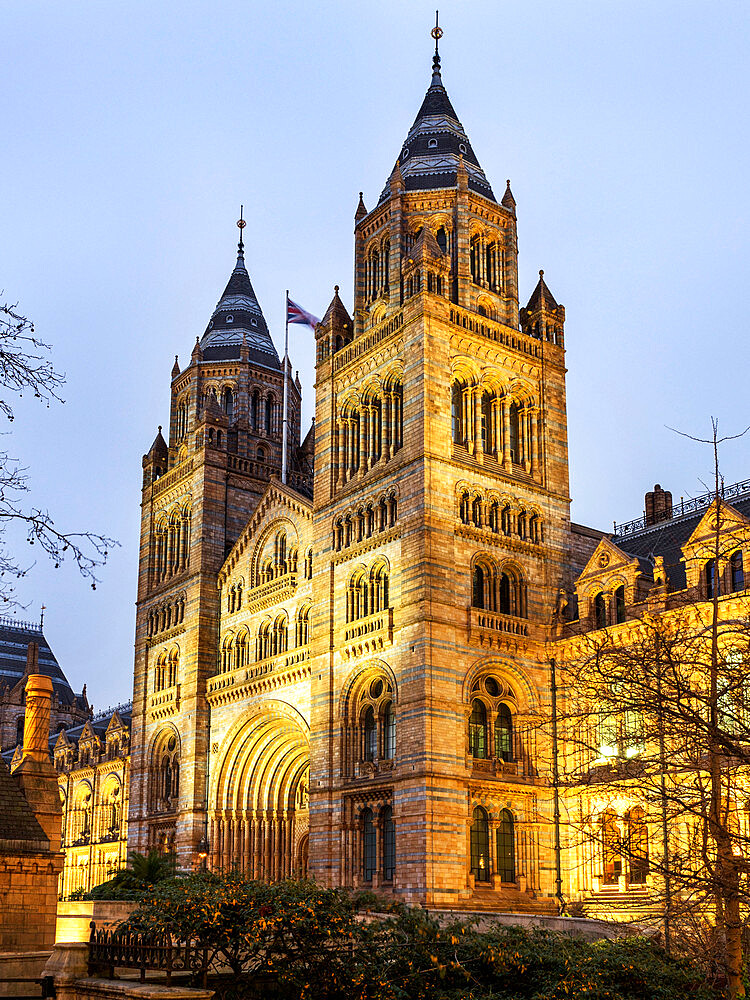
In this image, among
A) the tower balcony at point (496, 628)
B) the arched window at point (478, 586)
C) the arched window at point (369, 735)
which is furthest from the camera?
the arched window at point (478, 586)

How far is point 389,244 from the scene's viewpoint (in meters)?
47.7

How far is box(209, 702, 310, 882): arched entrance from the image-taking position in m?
51.3

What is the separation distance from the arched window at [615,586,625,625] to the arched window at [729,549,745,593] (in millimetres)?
4701

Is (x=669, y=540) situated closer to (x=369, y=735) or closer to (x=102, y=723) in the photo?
(x=369, y=735)

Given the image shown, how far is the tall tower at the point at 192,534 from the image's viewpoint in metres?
55.4

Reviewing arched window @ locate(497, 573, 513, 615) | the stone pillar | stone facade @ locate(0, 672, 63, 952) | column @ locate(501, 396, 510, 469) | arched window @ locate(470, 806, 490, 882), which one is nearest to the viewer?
stone facade @ locate(0, 672, 63, 952)

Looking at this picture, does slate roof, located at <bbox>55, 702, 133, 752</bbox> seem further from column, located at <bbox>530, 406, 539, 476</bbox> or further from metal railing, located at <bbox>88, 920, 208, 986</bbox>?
metal railing, located at <bbox>88, 920, 208, 986</bbox>

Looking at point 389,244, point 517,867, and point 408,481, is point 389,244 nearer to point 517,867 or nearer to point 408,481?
point 408,481

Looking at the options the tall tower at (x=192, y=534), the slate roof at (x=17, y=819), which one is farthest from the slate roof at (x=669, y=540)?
the slate roof at (x=17, y=819)

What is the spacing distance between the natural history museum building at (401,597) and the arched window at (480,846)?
9 centimetres

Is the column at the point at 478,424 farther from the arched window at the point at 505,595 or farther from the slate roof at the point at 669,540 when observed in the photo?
the slate roof at the point at 669,540

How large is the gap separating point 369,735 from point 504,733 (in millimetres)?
5043

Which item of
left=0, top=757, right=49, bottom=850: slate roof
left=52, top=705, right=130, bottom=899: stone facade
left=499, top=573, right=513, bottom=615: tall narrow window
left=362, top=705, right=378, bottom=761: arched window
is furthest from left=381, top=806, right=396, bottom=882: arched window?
left=52, top=705, right=130, bottom=899: stone facade

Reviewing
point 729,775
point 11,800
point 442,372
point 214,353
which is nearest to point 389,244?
point 442,372
